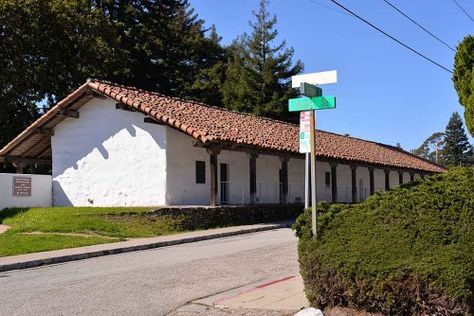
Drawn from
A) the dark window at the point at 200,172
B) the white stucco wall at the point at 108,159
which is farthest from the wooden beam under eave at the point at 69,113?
the dark window at the point at 200,172

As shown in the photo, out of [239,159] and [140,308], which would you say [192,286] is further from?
[239,159]

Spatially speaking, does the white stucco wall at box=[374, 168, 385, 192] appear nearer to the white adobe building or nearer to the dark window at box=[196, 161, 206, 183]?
the white adobe building

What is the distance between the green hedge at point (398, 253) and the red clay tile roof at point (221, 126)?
47.1 feet

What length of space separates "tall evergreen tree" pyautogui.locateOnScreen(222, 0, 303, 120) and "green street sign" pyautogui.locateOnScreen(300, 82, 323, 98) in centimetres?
4623

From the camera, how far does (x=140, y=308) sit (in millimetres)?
7879

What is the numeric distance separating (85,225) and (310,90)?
13.2 metres

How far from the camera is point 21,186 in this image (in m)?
24.6

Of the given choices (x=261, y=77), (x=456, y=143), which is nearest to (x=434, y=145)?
(x=456, y=143)

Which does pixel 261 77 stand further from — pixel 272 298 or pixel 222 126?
pixel 272 298

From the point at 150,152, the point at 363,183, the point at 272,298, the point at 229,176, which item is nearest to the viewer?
the point at 272,298

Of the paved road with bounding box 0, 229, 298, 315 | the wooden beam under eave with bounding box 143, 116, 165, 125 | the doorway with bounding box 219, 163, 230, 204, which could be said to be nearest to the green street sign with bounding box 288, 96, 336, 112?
the paved road with bounding box 0, 229, 298, 315

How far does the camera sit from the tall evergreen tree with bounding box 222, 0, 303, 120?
5447 cm

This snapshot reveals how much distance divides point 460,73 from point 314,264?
12773 millimetres

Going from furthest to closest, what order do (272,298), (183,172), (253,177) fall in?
(253,177)
(183,172)
(272,298)
